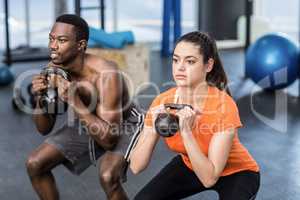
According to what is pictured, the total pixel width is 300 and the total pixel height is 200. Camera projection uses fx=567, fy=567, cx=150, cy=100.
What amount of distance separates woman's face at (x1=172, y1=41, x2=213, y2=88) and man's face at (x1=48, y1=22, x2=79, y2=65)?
370mm

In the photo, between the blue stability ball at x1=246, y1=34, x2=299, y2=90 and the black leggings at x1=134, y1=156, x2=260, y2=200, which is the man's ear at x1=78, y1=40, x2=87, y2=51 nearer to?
the black leggings at x1=134, y1=156, x2=260, y2=200

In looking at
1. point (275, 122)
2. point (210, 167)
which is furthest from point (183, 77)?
point (275, 122)

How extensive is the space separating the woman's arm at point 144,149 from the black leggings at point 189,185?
86 millimetres

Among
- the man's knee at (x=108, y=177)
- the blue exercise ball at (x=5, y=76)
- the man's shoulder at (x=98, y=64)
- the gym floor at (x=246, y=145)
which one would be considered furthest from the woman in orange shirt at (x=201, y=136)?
the blue exercise ball at (x=5, y=76)

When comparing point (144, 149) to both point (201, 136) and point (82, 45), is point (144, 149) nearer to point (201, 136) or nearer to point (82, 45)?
point (201, 136)

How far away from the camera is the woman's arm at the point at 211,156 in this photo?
151cm

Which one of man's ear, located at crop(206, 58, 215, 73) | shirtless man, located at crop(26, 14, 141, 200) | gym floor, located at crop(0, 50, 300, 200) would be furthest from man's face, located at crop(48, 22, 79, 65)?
gym floor, located at crop(0, 50, 300, 200)

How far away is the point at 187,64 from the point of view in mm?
Result: 1590

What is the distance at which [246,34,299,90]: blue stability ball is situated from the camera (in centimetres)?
427

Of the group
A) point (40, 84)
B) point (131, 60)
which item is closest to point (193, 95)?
point (40, 84)

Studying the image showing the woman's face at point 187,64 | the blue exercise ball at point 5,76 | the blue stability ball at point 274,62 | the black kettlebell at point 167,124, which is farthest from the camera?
the blue exercise ball at point 5,76

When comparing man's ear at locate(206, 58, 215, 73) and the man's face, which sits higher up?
the man's face

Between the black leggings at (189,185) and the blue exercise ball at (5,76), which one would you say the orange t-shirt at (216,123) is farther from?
the blue exercise ball at (5,76)

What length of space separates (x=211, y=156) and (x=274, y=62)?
9.39ft
